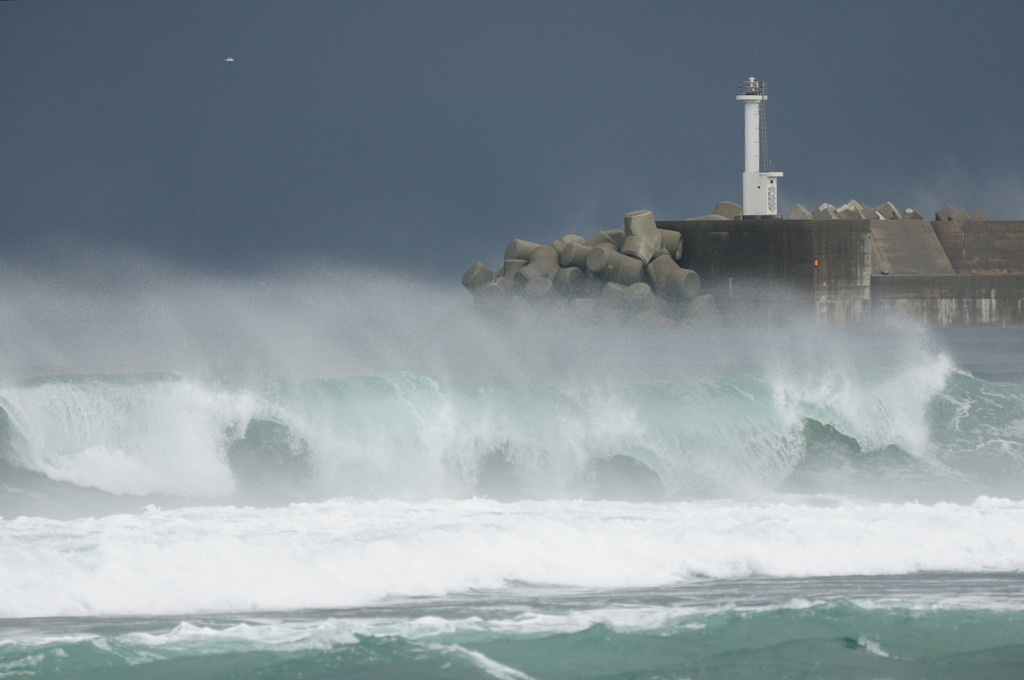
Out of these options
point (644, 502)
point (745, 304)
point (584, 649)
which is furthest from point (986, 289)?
point (584, 649)

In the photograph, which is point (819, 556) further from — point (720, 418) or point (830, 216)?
point (830, 216)

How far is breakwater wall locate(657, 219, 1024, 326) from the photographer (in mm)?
37719

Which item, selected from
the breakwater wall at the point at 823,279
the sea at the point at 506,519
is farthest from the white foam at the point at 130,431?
the breakwater wall at the point at 823,279

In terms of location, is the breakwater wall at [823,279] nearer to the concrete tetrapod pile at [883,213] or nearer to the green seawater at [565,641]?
the concrete tetrapod pile at [883,213]

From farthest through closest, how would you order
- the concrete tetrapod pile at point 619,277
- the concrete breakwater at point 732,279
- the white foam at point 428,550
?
the concrete breakwater at point 732,279
the concrete tetrapod pile at point 619,277
the white foam at point 428,550

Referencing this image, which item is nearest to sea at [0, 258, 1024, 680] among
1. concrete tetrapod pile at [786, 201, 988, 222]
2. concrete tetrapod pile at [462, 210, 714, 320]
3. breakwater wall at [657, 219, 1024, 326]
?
concrete tetrapod pile at [462, 210, 714, 320]

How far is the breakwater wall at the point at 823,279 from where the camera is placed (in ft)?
124

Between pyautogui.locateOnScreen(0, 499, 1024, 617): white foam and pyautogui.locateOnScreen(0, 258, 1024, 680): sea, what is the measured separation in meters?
0.03

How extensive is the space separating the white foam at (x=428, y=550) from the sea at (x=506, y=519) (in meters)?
0.03

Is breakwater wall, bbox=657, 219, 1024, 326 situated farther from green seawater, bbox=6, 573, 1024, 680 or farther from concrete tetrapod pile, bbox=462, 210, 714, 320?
green seawater, bbox=6, 573, 1024, 680

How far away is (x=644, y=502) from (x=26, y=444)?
6269 mm

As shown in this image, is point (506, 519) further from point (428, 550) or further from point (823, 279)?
point (823, 279)

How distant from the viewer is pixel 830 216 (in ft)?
143

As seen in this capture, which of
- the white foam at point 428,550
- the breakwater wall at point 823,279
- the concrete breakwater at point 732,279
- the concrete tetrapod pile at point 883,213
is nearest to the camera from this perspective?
the white foam at point 428,550
